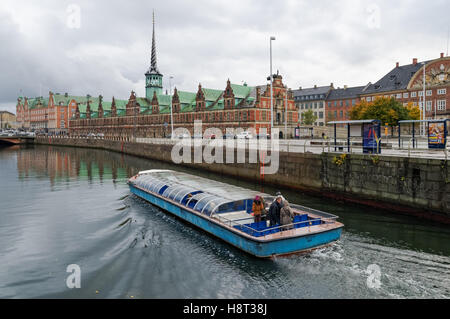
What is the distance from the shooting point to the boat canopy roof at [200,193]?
16812 mm

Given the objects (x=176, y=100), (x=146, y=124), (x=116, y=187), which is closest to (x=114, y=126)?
(x=146, y=124)

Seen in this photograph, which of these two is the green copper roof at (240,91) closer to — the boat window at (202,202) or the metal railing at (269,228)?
the boat window at (202,202)

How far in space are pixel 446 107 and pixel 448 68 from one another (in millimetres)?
9161

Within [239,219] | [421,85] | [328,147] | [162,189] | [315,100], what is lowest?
[239,219]

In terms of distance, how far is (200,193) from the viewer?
19.2 metres

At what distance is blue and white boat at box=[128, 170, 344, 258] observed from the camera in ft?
44.4

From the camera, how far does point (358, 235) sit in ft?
55.7

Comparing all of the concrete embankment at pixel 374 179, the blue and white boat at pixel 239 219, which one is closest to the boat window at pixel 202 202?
the blue and white boat at pixel 239 219

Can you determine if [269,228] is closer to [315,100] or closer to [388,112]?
[388,112]

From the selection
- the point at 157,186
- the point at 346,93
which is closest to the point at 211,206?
the point at 157,186

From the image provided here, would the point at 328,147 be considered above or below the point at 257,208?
above

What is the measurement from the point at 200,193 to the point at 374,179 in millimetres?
11396

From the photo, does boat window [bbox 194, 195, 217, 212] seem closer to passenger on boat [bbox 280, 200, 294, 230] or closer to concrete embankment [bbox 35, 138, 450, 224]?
passenger on boat [bbox 280, 200, 294, 230]
